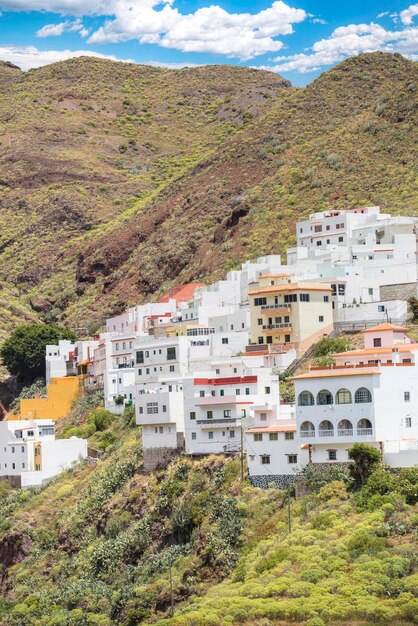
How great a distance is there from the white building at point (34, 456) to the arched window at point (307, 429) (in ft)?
82.9

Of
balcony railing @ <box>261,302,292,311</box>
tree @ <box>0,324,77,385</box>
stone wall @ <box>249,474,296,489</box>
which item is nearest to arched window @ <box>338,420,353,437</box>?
stone wall @ <box>249,474,296,489</box>

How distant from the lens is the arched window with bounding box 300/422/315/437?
63750mm

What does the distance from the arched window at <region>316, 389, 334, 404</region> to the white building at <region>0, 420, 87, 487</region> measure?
26.1 m

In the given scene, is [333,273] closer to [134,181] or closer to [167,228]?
[167,228]

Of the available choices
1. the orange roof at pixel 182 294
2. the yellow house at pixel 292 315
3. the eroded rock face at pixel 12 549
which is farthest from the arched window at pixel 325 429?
the orange roof at pixel 182 294

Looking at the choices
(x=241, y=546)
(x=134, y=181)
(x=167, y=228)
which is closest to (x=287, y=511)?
(x=241, y=546)

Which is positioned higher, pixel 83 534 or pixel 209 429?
pixel 209 429

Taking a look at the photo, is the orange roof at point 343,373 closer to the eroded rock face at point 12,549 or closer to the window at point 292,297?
the window at point 292,297

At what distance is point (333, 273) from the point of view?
86688mm

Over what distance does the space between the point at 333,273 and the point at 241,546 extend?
27.0 meters

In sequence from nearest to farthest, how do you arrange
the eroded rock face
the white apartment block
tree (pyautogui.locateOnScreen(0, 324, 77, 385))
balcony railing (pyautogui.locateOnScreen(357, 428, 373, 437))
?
balcony railing (pyautogui.locateOnScreen(357, 428, 373, 437)) < the white apartment block < the eroded rock face < tree (pyautogui.locateOnScreen(0, 324, 77, 385))

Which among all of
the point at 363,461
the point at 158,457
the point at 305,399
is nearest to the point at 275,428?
the point at 305,399

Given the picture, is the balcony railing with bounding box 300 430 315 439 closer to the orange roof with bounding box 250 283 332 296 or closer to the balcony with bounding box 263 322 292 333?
the balcony with bounding box 263 322 292 333

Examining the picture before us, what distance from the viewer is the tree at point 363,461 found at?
61.1 m
